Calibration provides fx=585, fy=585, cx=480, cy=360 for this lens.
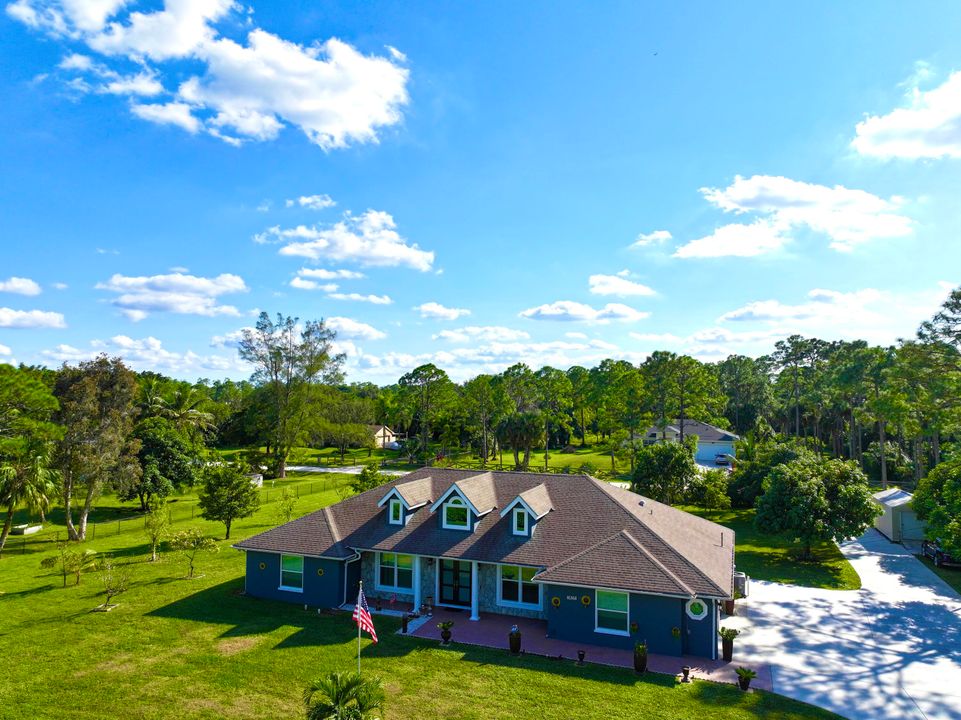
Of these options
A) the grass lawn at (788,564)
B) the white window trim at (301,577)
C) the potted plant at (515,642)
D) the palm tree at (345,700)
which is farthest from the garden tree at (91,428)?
the grass lawn at (788,564)

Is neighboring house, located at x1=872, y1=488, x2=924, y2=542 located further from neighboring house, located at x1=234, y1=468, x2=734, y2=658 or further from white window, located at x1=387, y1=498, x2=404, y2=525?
white window, located at x1=387, y1=498, x2=404, y2=525

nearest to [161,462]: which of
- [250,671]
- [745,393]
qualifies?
[250,671]

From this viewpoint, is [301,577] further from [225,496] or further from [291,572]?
[225,496]

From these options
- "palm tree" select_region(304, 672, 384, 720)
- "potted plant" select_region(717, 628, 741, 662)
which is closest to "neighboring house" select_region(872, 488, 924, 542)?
"potted plant" select_region(717, 628, 741, 662)

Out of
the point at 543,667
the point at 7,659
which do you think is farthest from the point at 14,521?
the point at 543,667

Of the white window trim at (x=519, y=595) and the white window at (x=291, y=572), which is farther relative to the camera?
the white window at (x=291, y=572)

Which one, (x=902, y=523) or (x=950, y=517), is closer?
(x=950, y=517)

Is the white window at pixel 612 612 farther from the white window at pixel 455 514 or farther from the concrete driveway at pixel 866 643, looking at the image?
the white window at pixel 455 514
